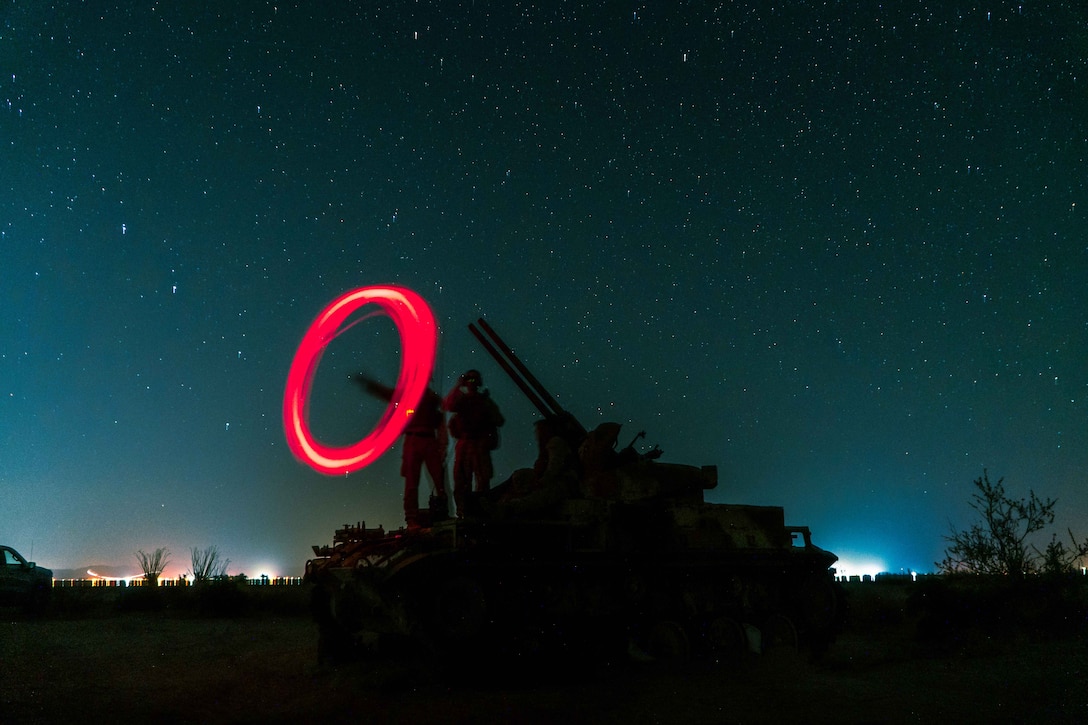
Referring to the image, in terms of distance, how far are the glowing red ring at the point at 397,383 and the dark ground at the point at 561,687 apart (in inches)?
111

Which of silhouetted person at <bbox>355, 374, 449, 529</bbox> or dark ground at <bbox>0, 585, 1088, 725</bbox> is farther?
silhouetted person at <bbox>355, 374, 449, 529</bbox>

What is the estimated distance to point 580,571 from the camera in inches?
452

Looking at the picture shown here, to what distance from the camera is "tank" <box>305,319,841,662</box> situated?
33.0 ft

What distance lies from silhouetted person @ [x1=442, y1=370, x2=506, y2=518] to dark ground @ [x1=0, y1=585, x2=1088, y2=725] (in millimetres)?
2836

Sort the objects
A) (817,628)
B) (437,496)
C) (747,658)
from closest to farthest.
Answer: (437,496)
(747,658)
(817,628)

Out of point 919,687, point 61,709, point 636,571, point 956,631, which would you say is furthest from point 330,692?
point 956,631

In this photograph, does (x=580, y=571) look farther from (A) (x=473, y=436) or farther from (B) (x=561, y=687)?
(A) (x=473, y=436)

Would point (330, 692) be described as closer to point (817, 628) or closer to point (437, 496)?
point (437, 496)

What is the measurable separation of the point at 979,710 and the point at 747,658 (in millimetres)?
4413

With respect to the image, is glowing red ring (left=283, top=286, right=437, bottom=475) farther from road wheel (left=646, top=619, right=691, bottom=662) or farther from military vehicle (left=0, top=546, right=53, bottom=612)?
military vehicle (left=0, top=546, right=53, bottom=612)

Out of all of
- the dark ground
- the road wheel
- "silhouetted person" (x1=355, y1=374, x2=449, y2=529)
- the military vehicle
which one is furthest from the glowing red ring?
the military vehicle

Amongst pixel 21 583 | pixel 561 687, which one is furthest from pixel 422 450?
pixel 21 583

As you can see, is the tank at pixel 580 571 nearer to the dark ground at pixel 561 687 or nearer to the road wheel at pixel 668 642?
the road wheel at pixel 668 642

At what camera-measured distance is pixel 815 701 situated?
8656 mm
